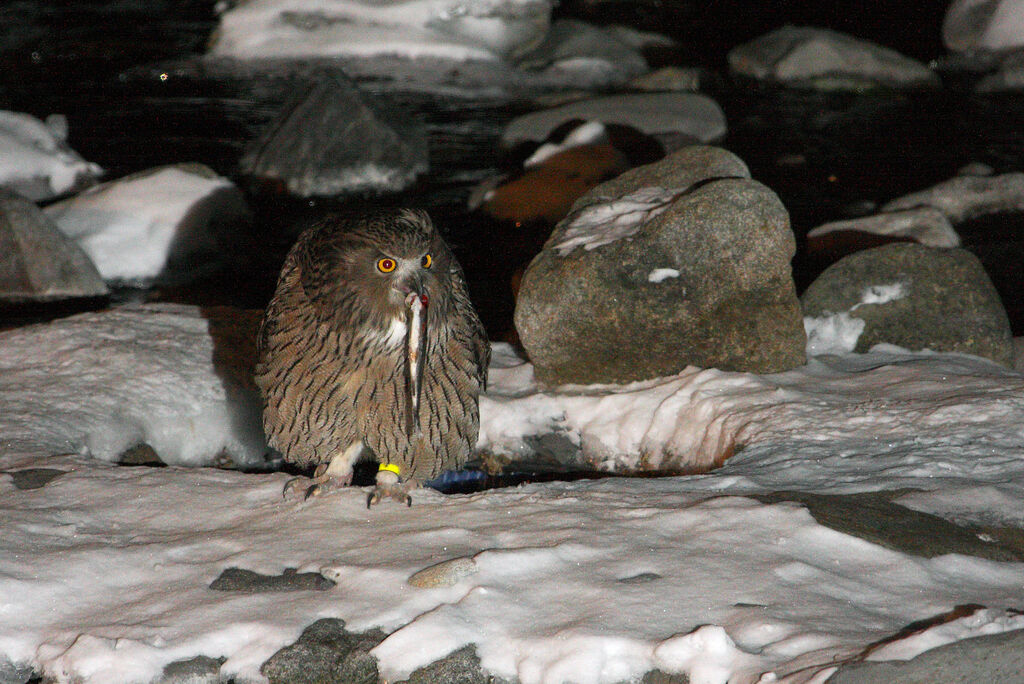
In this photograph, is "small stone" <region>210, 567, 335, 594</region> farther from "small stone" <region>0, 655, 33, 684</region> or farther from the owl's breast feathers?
the owl's breast feathers

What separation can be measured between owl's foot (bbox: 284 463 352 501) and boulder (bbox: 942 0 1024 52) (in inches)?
537

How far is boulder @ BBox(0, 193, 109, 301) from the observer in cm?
757

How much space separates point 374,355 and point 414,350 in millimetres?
166

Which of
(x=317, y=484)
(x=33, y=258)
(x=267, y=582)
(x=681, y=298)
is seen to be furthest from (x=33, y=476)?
(x=33, y=258)

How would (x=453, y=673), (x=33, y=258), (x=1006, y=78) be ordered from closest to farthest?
(x=453, y=673), (x=33, y=258), (x=1006, y=78)

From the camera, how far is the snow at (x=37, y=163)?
9.79 metres

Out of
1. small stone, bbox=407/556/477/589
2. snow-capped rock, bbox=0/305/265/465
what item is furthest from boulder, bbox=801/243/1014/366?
snow-capped rock, bbox=0/305/265/465

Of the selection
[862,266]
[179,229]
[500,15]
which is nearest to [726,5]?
[500,15]

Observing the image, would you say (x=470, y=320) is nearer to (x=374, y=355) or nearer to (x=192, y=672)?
(x=374, y=355)

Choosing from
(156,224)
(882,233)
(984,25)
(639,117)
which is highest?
(984,25)

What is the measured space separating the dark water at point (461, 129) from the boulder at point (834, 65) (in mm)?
372

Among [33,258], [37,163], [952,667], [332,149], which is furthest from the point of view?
[332,149]

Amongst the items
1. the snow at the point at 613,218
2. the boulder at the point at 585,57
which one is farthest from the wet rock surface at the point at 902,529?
the boulder at the point at 585,57

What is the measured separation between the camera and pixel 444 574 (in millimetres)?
3420
